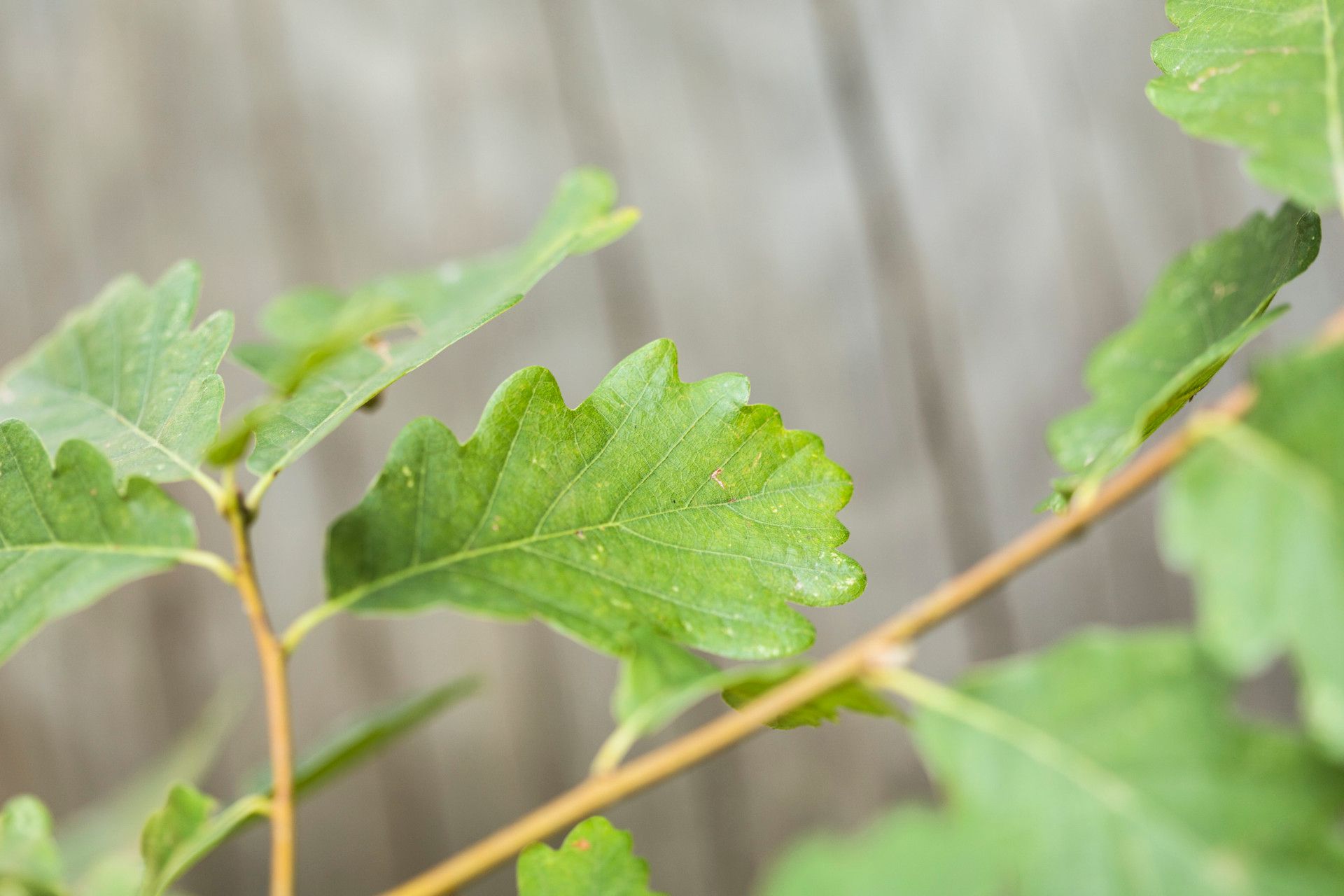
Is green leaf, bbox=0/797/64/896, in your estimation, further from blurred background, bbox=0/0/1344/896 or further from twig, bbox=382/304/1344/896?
blurred background, bbox=0/0/1344/896

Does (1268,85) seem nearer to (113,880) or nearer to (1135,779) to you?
(1135,779)

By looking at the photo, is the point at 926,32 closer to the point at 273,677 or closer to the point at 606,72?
the point at 606,72

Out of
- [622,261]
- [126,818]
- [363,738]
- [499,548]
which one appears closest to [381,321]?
[499,548]

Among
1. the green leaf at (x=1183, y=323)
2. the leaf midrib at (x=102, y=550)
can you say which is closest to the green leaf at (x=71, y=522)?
the leaf midrib at (x=102, y=550)

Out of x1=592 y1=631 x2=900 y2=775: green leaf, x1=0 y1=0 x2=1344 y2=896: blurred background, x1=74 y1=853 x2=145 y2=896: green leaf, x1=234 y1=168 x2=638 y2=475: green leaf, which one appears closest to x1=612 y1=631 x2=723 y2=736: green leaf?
x1=592 y1=631 x2=900 y2=775: green leaf

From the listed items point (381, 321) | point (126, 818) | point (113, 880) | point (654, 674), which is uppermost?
point (381, 321)

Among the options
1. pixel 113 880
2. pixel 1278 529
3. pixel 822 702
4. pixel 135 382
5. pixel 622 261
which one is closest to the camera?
pixel 1278 529
